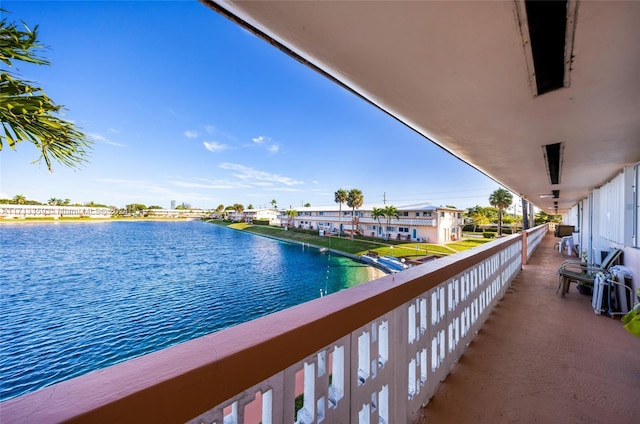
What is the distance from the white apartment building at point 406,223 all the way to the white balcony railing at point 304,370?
26692mm

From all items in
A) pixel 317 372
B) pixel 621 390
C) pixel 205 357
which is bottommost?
pixel 621 390

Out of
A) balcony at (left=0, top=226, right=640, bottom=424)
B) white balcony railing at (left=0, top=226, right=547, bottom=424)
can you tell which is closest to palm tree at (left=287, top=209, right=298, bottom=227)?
balcony at (left=0, top=226, right=640, bottom=424)

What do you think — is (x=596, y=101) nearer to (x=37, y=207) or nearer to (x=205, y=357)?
(x=205, y=357)

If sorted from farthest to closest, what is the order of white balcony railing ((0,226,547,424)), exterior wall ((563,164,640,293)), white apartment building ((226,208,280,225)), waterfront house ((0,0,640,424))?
1. white apartment building ((226,208,280,225))
2. exterior wall ((563,164,640,293))
3. waterfront house ((0,0,640,424))
4. white balcony railing ((0,226,547,424))

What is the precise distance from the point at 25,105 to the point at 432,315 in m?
3.55

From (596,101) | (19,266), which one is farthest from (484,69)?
(19,266)

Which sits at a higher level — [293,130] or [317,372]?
[293,130]

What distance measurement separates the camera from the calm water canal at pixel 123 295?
11227 millimetres

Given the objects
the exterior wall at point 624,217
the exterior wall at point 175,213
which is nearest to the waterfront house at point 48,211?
the exterior wall at point 175,213

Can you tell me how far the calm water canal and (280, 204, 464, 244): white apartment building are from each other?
6.88 meters

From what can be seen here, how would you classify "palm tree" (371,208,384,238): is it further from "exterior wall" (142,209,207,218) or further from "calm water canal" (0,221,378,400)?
"exterior wall" (142,209,207,218)

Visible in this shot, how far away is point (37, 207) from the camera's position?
3394cm

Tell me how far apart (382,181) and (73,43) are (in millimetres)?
33416

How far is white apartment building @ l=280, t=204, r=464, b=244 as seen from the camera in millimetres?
26234
